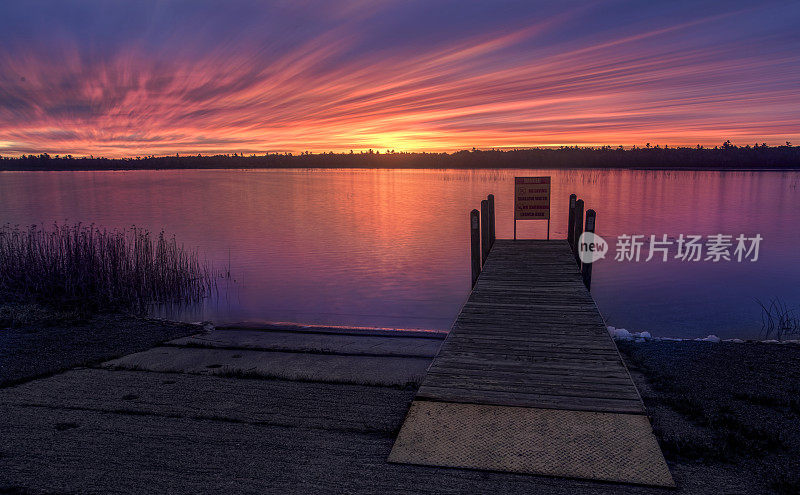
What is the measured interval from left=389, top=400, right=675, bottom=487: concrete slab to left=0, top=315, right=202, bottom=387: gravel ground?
608cm

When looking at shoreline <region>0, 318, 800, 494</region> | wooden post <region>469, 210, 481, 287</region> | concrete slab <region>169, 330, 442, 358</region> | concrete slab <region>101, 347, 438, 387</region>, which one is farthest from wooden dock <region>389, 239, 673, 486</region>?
wooden post <region>469, 210, 481, 287</region>

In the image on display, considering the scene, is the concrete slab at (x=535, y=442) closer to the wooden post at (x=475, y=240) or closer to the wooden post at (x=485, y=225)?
the wooden post at (x=475, y=240)

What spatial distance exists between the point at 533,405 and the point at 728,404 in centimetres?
285

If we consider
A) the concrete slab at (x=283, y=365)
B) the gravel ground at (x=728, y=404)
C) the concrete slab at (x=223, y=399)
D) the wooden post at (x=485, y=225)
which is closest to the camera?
the gravel ground at (x=728, y=404)

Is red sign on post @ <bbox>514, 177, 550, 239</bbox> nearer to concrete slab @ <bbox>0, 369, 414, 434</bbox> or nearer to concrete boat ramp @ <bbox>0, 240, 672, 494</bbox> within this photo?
concrete boat ramp @ <bbox>0, 240, 672, 494</bbox>

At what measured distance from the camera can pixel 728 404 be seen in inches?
243

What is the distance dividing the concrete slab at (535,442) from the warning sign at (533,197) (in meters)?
9.85

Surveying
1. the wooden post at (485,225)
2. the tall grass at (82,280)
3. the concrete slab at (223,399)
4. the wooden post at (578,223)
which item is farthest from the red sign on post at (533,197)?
the tall grass at (82,280)

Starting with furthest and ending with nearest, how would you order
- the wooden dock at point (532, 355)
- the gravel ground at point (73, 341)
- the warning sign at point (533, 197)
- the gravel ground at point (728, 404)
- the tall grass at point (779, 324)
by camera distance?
the warning sign at point (533, 197), the tall grass at point (779, 324), the gravel ground at point (73, 341), the wooden dock at point (532, 355), the gravel ground at point (728, 404)

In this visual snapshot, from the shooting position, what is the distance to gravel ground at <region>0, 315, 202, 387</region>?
7738 millimetres

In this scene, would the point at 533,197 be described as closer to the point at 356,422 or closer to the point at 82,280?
the point at 356,422

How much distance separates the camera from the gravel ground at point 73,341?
774cm

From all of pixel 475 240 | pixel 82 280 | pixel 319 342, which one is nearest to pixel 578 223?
pixel 475 240

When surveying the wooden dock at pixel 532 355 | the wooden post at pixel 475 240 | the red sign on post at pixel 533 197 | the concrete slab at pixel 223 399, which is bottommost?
the concrete slab at pixel 223 399
